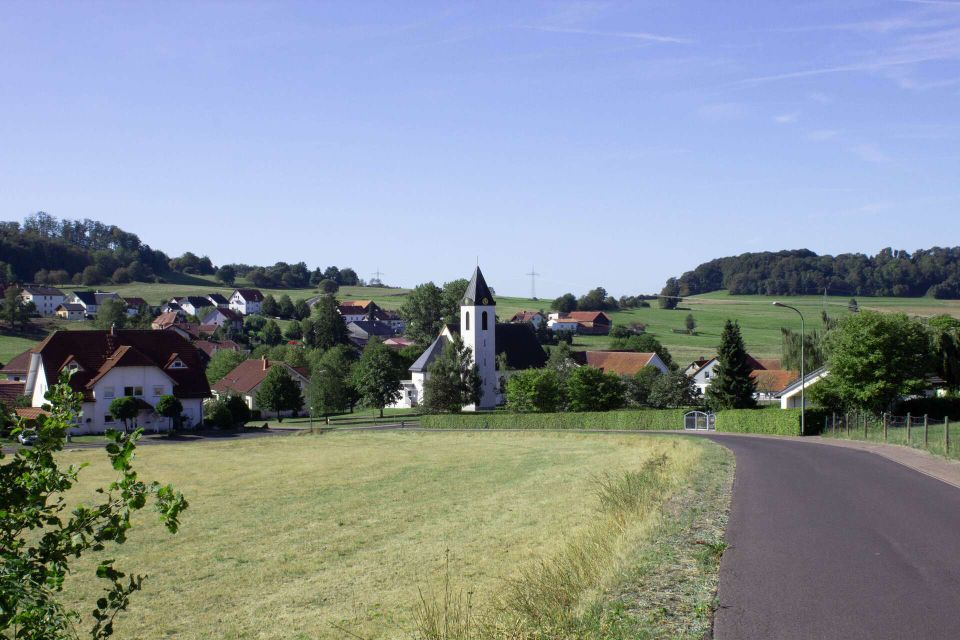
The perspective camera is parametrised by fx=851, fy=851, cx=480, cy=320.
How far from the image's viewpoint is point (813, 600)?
29.4 feet

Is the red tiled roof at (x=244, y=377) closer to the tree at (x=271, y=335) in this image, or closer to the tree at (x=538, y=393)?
the tree at (x=538, y=393)

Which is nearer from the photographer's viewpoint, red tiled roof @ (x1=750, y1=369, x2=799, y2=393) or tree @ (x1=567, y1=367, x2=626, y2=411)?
tree @ (x1=567, y1=367, x2=626, y2=411)

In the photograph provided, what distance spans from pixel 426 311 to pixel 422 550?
106 metres

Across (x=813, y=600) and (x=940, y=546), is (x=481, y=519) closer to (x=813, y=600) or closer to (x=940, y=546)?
(x=940, y=546)

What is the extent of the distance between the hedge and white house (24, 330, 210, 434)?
56.6ft

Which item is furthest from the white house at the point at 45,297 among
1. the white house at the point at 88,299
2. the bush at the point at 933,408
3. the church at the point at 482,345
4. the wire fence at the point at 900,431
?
the bush at the point at 933,408

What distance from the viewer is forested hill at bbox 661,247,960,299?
12444 cm

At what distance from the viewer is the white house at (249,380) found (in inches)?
3076

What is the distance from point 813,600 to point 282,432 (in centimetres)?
5313

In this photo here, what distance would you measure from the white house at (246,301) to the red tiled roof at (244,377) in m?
87.6

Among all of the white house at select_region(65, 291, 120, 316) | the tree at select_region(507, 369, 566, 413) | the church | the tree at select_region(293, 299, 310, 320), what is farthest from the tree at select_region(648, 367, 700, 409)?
the white house at select_region(65, 291, 120, 316)

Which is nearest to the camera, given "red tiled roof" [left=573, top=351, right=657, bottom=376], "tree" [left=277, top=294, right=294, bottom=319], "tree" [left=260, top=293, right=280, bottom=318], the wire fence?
the wire fence

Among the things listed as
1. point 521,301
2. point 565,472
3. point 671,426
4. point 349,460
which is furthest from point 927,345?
point 521,301

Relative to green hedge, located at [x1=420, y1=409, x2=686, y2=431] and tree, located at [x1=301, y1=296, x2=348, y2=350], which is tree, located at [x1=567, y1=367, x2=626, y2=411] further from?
tree, located at [x1=301, y1=296, x2=348, y2=350]
